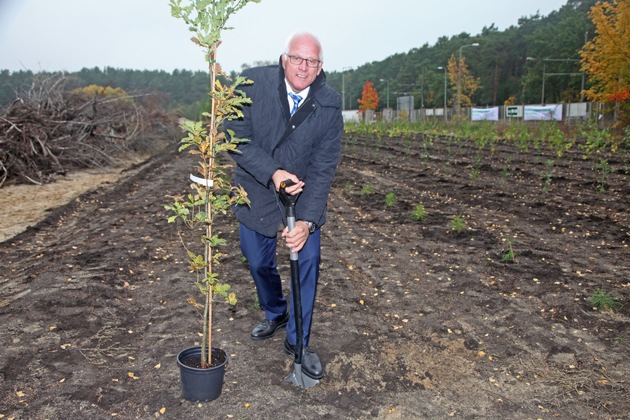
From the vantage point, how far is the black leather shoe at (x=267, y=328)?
3.49m

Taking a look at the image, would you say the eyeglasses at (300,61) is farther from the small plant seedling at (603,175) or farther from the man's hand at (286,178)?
the small plant seedling at (603,175)

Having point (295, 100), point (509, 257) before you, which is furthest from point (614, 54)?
point (295, 100)

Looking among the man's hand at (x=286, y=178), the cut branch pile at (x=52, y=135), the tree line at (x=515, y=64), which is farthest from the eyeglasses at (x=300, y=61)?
the tree line at (x=515, y=64)

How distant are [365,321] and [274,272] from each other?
0.92 metres

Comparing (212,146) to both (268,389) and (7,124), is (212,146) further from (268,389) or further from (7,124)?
(7,124)

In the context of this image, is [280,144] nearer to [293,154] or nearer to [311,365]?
[293,154]

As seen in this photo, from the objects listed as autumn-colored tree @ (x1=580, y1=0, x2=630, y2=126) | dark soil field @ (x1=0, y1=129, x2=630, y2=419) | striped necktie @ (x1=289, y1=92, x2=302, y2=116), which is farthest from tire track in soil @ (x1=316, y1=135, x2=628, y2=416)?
autumn-colored tree @ (x1=580, y1=0, x2=630, y2=126)

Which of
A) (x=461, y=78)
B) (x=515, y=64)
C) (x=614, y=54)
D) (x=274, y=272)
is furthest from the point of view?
(x=515, y=64)

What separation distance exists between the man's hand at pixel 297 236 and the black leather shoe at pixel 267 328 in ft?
2.84

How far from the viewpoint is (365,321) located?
12.6ft

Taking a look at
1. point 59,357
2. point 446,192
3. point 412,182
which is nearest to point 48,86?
point 412,182

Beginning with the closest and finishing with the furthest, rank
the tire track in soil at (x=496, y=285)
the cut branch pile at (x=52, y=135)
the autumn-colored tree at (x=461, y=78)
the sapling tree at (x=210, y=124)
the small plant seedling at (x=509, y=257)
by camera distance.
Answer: the sapling tree at (x=210, y=124), the tire track in soil at (x=496, y=285), the small plant seedling at (x=509, y=257), the cut branch pile at (x=52, y=135), the autumn-colored tree at (x=461, y=78)

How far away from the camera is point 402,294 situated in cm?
441

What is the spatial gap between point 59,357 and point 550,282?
12.7 ft
